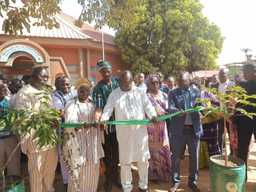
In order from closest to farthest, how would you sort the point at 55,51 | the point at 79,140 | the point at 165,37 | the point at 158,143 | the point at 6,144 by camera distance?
the point at 79,140 < the point at 6,144 < the point at 158,143 < the point at 55,51 < the point at 165,37

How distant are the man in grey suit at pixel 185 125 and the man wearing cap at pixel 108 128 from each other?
890 mm

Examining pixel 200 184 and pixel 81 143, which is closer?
pixel 81 143

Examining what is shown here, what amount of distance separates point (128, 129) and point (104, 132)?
59 cm

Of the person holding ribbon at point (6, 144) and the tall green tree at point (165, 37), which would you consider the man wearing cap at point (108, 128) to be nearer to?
the person holding ribbon at point (6, 144)

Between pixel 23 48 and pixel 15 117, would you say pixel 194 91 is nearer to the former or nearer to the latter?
pixel 15 117

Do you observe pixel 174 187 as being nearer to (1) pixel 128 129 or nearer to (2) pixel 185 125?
(2) pixel 185 125

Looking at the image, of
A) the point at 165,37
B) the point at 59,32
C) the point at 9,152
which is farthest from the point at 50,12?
the point at 165,37

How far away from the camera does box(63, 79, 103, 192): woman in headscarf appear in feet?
14.1

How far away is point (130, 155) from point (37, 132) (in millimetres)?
1411

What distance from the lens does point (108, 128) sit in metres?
4.86

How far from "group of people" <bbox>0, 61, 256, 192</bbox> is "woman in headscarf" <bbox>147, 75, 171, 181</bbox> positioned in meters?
0.26

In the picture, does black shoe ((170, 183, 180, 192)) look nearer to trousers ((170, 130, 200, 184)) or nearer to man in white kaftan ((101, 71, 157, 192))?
trousers ((170, 130, 200, 184))

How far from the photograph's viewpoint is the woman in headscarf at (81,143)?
430 centimetres

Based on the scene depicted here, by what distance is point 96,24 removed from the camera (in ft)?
16.9
